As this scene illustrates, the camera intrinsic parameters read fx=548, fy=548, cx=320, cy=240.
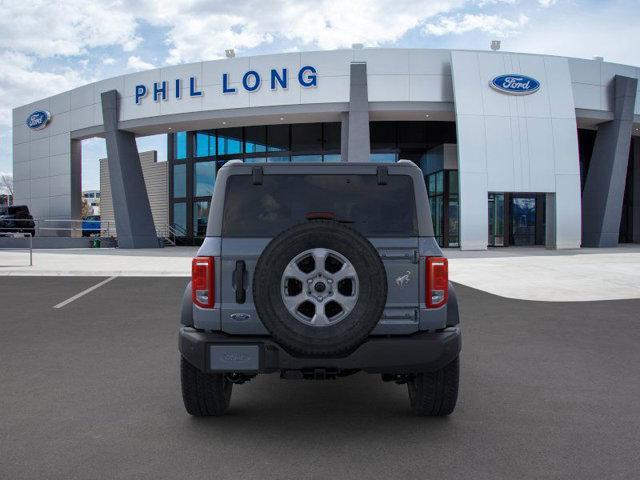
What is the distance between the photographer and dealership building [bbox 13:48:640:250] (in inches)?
1000

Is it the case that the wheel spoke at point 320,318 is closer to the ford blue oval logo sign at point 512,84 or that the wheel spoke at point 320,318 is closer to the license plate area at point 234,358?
the license plate area at point 234,358

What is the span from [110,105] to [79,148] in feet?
18.6

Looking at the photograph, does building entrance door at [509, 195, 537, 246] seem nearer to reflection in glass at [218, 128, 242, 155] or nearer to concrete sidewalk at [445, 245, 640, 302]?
concrete sidewalk at [445, 245, 640, 302]

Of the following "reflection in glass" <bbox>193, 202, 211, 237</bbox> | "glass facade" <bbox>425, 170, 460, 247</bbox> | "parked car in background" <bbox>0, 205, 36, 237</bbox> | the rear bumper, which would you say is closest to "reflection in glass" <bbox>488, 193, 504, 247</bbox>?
"glass facade" <bbox>425, 170, 460, 247</bbox>

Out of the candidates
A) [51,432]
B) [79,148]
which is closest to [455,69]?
[79,148]

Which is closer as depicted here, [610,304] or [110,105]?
[610,304]

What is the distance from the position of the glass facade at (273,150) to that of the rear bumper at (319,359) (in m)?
26.6

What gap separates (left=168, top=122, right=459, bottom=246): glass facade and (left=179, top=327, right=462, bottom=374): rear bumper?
26559 millimetres

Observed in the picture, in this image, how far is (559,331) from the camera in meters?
7.61

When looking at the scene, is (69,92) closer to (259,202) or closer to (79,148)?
(79,148)

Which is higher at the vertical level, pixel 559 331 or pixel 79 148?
pixel 79 148

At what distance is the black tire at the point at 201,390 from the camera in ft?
13.1

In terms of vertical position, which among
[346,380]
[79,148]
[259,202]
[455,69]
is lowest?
[346,380]

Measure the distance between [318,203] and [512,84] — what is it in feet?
81.2
